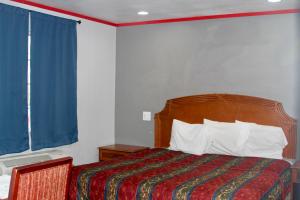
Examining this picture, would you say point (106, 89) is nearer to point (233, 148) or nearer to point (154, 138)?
point (154, 138)

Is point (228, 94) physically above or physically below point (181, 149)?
above

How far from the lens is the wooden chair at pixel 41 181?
79.5 inches

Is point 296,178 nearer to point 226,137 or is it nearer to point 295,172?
point 295,172

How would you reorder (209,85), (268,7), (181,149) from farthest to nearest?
(209,85), (181,149), (268,7)

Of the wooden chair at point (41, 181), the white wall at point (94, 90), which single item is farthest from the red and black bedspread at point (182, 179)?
the white wall at point (94, 90)

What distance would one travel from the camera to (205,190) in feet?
9.00

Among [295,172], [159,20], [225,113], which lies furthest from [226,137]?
[159,20]

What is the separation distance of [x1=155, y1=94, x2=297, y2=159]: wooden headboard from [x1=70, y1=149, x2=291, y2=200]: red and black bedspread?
0.51 metres

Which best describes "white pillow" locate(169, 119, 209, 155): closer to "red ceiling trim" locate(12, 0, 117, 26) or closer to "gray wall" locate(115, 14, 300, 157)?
"gray wall" locate(115, 14, 300, 157)

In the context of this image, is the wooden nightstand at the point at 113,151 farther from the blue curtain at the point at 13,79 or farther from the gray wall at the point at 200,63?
the blue curtain at the point at 13,79

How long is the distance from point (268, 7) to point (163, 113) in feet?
6.31

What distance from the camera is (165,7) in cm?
414

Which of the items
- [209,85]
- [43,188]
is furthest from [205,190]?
[209,85]

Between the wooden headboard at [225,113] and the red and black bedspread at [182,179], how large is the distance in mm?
509
